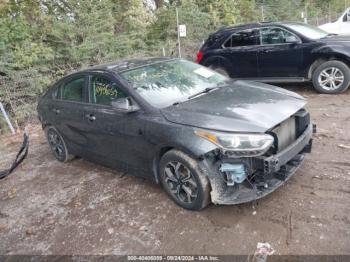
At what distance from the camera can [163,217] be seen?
11.5 feet

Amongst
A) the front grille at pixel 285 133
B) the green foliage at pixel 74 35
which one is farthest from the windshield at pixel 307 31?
the green foliage at pixel 74 35

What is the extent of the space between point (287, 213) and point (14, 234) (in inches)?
118

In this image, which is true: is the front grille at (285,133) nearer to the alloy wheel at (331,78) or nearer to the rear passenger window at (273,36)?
the alloy wheel at (331,78)

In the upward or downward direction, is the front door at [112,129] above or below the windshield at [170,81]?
below

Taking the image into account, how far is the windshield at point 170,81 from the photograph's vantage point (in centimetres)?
376

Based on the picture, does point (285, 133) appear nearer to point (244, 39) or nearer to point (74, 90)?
point (74, 90)

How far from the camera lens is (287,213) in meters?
3.27

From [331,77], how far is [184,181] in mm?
4875

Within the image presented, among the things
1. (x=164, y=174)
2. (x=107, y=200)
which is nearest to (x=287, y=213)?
(x=164, y=174)

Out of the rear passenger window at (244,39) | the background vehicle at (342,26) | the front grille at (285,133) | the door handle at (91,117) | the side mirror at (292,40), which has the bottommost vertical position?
the front grille at (285,133)

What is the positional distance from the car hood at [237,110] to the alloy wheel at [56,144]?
8.22ft

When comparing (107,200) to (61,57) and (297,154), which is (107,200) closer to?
(297,154)

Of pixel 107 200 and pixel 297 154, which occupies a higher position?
pixel 297 154

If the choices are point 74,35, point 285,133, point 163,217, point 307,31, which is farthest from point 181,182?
point 74,35
